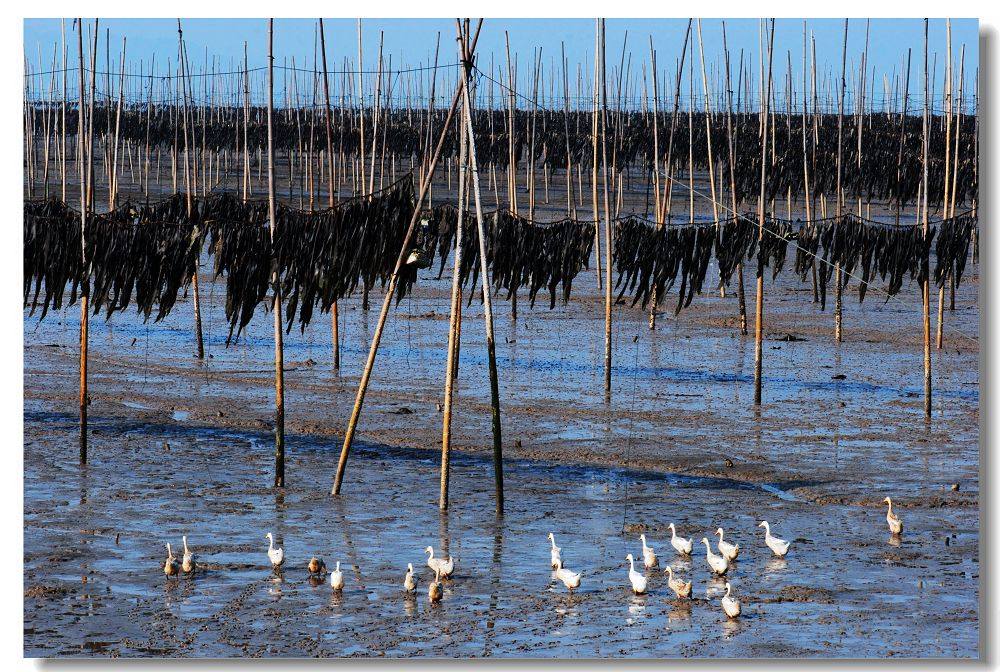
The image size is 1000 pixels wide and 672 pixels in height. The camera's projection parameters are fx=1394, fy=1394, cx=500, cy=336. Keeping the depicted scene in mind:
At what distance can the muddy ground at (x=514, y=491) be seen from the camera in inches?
337

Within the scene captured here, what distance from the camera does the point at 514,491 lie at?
12.5 m

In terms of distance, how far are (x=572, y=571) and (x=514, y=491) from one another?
3006 millimetres

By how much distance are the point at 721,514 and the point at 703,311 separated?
481 inches

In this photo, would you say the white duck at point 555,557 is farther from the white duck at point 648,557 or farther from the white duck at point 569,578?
the white duck at point 648,557

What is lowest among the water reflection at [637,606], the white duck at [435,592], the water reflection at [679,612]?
the water reflection at [637,606]

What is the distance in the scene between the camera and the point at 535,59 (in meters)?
42.2

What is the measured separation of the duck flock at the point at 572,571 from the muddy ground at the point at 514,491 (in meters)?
0.10

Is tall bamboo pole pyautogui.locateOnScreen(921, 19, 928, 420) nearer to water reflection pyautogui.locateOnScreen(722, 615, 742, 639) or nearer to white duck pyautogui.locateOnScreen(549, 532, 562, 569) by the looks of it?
white duck pyautogui.locateOnScreen(549, 532, 562, 569)

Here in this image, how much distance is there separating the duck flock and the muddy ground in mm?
98

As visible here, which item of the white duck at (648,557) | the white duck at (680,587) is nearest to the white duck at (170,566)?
the white duck at (648,557)
